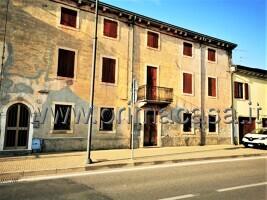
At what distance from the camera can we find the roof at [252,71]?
880 inches

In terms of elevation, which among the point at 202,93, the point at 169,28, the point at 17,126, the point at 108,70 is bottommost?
the point at 17,126

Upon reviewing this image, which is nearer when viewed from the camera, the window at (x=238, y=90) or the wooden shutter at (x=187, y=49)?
the wooden shutter at (x=187, y=49)

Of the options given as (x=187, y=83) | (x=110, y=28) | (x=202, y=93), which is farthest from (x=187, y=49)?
(x=110, y=28)

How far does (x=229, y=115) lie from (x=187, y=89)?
5082mm

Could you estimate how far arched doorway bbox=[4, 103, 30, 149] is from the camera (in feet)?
41.4

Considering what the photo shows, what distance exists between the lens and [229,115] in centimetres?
2153

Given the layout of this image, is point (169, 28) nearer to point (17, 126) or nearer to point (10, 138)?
point (17, 126)

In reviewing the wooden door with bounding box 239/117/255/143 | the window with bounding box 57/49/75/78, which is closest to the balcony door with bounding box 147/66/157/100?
the window with bounding box 57/49/75/78

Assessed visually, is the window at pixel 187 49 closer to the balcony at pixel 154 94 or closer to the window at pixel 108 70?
the balcony at pixel 154 94

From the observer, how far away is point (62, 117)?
14.2m

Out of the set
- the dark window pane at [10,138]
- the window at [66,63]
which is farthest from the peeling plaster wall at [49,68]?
the dark window pane at [10,138]

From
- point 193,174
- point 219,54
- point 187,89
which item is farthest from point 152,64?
point 193,174

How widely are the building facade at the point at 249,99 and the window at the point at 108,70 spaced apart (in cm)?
1190

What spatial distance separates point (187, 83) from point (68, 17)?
33.4ft
